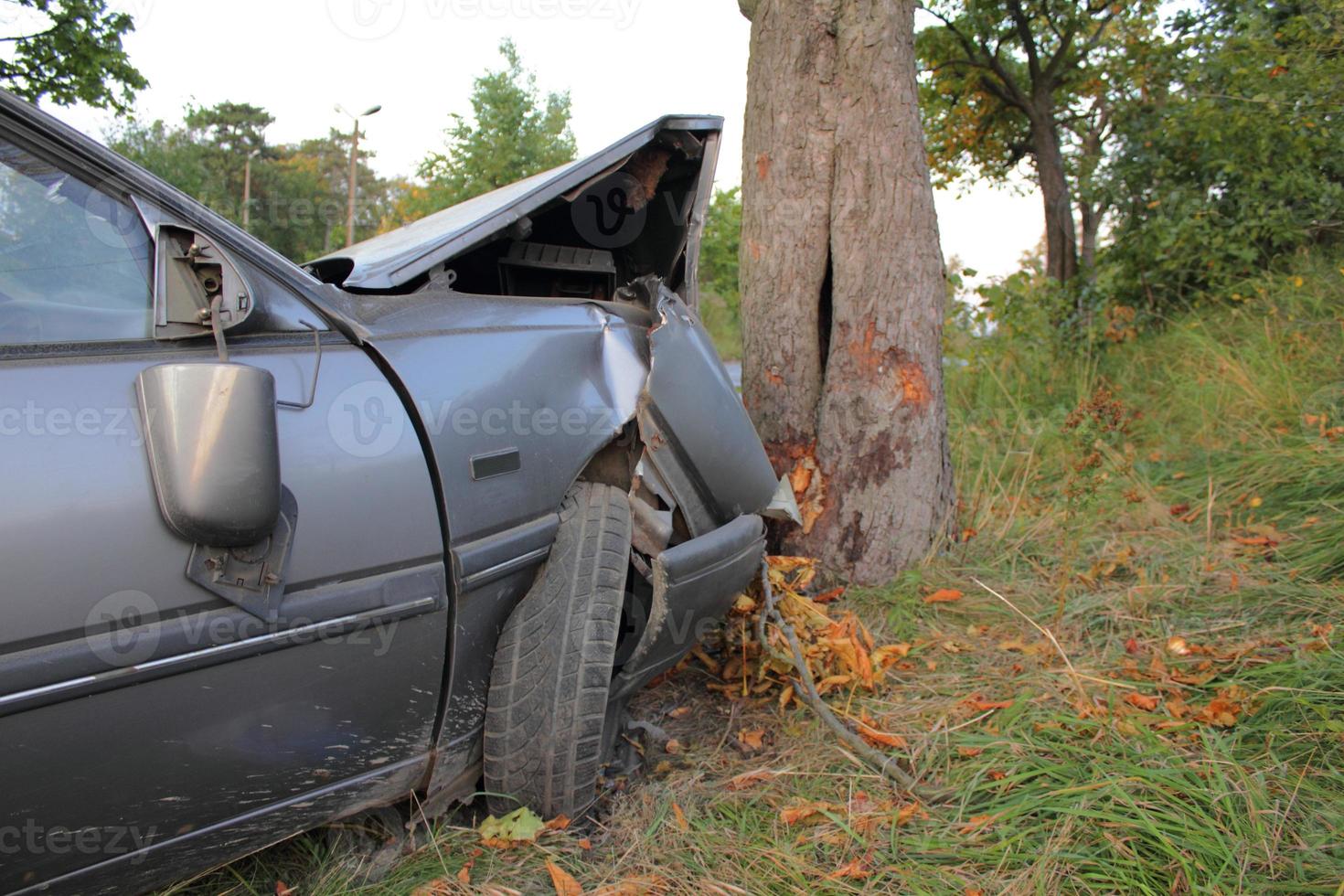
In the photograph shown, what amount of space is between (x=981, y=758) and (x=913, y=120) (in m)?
2.48

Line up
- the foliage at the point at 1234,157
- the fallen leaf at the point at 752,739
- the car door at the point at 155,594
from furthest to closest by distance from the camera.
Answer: the foliage at the point at 1234,157 → the fallen leaf at the point at 752,739 → the car door at the point at 155,594

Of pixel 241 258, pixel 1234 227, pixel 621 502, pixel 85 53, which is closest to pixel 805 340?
pixel 621 502

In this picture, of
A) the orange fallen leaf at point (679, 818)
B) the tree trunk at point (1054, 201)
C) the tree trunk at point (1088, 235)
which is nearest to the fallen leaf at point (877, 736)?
the orange fallen leaf at point (679, 818)

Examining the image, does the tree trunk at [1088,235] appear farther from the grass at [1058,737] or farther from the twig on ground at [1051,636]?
the twig on ground at [1051,636]

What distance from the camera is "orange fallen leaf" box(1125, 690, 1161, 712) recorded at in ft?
8.17

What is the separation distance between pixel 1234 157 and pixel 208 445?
782 centimetres

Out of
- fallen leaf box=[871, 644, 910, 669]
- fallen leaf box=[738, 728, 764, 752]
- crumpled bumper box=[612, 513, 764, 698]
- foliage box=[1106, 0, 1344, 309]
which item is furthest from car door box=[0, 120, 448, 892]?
foliage box=[1106, 0, 1344, 309]

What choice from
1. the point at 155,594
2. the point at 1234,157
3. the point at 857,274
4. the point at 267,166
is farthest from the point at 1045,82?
the point at 267,166

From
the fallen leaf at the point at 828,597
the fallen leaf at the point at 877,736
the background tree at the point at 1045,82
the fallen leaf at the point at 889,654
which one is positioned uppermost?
the background tree at the point at 1045,82

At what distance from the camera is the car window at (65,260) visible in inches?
60.7

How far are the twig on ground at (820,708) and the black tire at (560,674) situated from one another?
2.45ft

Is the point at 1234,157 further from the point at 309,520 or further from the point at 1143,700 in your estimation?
the point at 309,520

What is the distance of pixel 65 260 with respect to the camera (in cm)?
160

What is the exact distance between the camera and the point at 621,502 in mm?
2270
